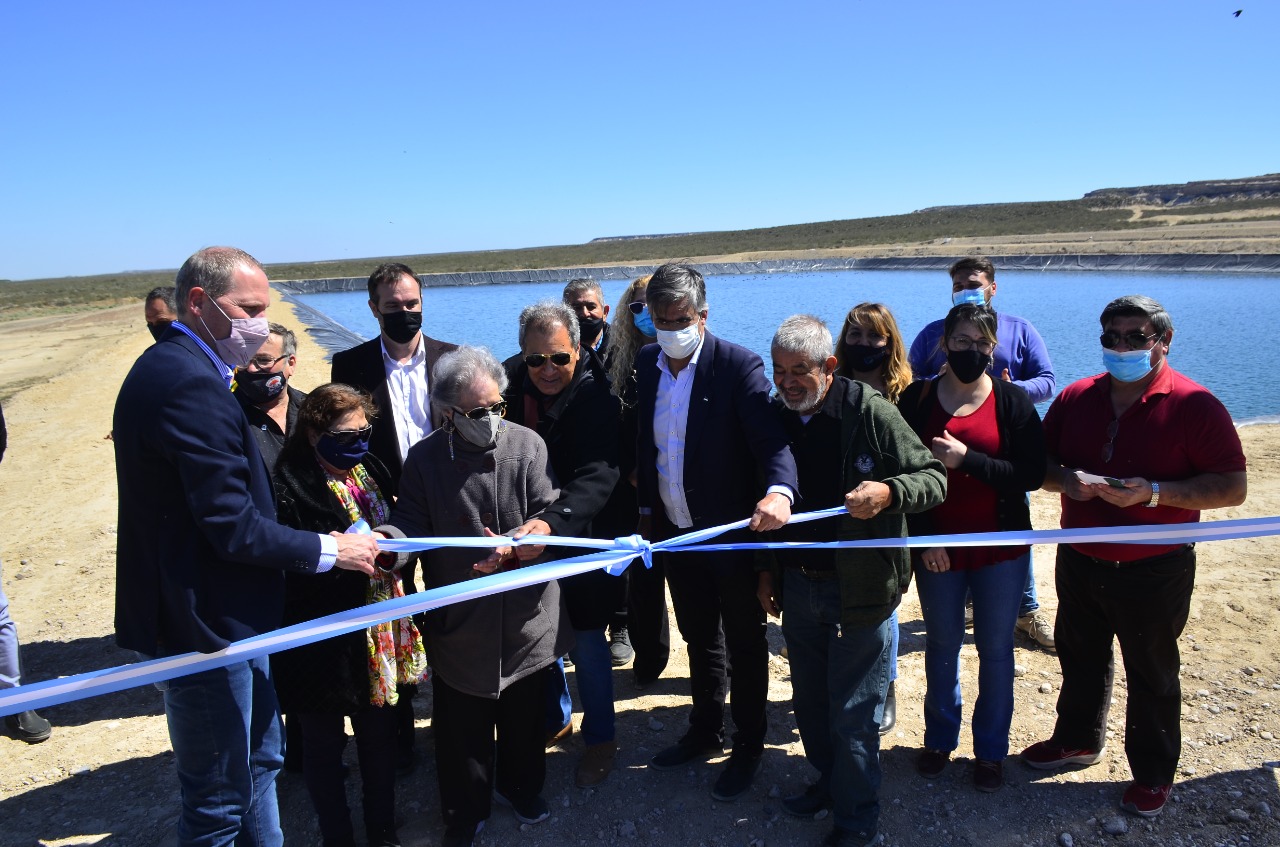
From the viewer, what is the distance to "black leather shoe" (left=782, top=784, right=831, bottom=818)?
11.4ft

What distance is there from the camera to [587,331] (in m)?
4.93

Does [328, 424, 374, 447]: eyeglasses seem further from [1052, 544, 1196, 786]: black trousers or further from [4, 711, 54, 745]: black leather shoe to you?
[1052, 544, 1196, 786]: black trousers

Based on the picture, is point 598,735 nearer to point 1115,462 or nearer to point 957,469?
point 957,469

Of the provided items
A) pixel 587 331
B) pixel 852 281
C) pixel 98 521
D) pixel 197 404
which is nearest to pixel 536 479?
pixel 197 404

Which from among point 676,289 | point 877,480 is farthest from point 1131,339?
point 676,289

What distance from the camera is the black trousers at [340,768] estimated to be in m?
3.27

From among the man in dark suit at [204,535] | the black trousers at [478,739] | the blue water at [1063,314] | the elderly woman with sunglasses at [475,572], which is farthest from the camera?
the blue water at [1063,314]

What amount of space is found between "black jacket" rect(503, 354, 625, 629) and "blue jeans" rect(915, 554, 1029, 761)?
1.42m

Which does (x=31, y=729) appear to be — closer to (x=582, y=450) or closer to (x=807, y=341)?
(x=582, y=450)

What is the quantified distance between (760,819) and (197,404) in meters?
2.74

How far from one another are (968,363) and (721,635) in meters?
1.69

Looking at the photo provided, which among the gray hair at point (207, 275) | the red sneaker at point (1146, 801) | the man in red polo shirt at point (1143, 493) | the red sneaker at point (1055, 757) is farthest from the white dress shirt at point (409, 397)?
the red sneaker at point (1146, 801)

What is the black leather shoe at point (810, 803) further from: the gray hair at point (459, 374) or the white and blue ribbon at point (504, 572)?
the gray hair at point (459, 374)

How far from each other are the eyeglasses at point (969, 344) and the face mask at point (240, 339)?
2675mm
